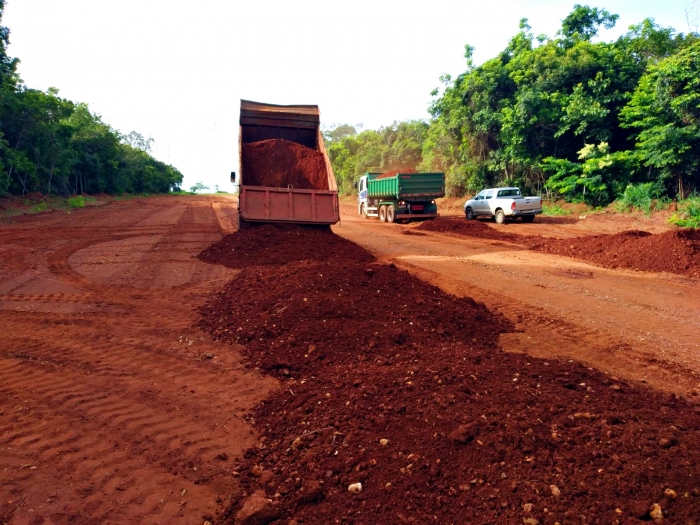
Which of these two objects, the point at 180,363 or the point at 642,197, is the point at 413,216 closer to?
the point at 642,197

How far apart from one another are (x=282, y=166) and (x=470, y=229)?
7.94 metres

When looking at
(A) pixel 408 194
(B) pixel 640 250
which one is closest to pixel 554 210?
(A) pixel 408 194

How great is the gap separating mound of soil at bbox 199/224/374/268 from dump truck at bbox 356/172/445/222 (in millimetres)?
9865

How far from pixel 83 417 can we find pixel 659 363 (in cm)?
578

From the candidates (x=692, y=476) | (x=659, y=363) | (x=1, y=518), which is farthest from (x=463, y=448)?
(x=659, y=363)

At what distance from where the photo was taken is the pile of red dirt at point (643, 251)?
1067cm

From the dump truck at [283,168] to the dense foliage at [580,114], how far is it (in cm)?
1398

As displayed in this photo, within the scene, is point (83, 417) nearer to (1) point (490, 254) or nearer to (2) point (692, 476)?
(2) point (692, 476)

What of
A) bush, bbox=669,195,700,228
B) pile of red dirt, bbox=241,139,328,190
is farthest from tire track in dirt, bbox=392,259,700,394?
bush, bbox=669,195,700,228

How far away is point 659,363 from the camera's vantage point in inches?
207

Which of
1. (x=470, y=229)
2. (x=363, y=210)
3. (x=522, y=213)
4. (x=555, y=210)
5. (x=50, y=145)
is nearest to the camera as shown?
(x=470, y=229)

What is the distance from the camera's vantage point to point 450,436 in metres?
3.24

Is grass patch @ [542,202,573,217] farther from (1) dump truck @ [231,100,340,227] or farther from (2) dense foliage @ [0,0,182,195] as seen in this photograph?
(2) dense foliage @ [0,0,182,195]

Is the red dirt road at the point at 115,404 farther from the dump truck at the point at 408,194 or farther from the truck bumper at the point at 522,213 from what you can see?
the truck bumper at the point at 522,213
